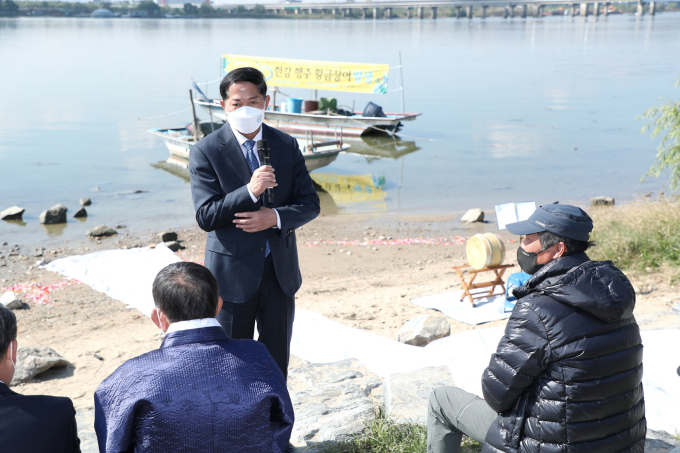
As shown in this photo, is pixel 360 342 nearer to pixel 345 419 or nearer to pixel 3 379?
pixel 345 419

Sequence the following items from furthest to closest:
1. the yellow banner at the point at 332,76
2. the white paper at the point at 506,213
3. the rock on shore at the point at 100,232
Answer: the yellow banner at the point at 332,76 → the rock on shore at the point at 100,232 → the white paper at the point at 506,213

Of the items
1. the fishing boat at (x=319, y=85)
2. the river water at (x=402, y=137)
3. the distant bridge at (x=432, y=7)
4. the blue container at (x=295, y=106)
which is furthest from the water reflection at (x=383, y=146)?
the distant bridge at (x=432, y=7)

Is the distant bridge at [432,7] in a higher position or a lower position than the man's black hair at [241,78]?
higher

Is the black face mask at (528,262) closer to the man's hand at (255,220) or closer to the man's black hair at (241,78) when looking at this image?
the man's hand at (255,220)

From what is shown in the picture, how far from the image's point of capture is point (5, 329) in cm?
193

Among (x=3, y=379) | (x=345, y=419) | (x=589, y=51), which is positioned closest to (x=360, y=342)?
(x=345, y=419)

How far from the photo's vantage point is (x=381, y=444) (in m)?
3.24

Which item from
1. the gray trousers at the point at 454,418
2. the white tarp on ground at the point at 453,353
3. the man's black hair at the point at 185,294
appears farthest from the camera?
the white tarp on ground at the point at 453,353

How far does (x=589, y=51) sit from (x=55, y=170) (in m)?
63.0

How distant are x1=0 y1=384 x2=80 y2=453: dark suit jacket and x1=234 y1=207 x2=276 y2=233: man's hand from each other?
143 cm

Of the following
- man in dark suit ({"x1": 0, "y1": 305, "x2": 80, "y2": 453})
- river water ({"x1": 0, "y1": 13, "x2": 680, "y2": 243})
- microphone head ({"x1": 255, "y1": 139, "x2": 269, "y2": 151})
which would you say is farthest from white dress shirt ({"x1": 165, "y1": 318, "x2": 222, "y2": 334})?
river water ({"x1": 0, "y1": 13, "x2": 680, "y2": 243})

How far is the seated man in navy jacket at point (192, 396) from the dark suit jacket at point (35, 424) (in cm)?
11

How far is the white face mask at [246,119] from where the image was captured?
3266 mm

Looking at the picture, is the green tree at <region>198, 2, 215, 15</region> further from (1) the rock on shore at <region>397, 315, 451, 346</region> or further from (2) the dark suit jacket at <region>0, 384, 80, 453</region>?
(2) the dark suit jacket at <region>0, 384, 80, 453</region>
